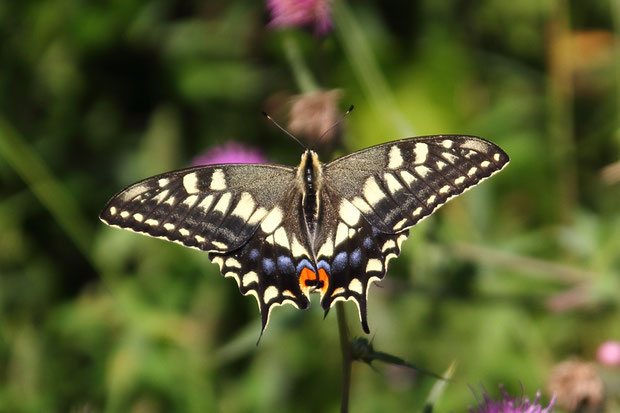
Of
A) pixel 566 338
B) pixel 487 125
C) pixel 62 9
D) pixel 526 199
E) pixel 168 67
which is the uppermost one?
pixel 62 9

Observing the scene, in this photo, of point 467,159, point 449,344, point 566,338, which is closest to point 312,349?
point 449,344

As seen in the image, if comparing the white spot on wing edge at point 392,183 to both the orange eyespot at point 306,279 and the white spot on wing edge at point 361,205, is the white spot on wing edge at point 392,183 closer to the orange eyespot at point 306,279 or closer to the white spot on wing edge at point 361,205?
the white spot on wing edge at point 361,205

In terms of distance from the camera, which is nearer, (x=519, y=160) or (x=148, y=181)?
(x=148, y=181)

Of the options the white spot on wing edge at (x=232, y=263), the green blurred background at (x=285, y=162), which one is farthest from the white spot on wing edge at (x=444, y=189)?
the green blurred background at (x=285, y=162)

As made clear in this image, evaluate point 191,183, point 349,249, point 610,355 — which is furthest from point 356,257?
point 610,355

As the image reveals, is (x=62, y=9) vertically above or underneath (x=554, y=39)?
above

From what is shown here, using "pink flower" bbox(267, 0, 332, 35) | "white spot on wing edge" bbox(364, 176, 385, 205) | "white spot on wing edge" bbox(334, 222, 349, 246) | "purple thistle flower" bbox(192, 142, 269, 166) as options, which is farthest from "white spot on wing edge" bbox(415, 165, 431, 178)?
"purple thistle flower" bbox(192, 142, 269, 166)

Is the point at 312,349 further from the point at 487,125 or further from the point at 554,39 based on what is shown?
the point at 554,39
